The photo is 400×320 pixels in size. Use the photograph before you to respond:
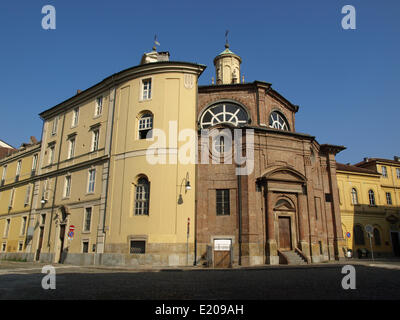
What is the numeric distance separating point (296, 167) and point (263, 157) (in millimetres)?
3419

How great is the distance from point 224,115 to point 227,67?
9.45 metres

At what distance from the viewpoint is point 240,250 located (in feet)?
69.4

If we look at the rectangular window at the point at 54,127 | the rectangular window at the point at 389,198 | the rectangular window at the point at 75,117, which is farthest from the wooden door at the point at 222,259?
the rectangular window at the point at 389,198

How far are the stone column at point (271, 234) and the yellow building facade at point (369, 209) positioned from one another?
17.5 meters

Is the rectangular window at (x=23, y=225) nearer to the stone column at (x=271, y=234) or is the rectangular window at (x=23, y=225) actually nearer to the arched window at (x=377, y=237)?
the stone column at (x=271, y=234)

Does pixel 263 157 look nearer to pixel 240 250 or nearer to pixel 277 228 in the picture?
pixel 277 228

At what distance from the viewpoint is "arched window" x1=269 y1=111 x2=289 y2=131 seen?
26.4 m

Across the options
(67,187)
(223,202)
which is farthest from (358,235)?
(67,187)

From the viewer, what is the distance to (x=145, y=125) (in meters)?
23.9

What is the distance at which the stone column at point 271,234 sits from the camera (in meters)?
21.0

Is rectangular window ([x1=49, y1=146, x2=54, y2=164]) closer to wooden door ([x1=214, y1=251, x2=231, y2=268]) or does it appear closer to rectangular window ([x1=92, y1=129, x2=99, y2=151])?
rectangular window ([x1=92, y1=129, x2=99, y2=151])

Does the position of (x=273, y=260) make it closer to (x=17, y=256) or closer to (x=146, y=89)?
(x=146, y=89)
